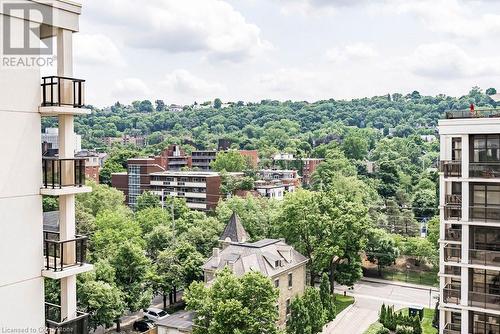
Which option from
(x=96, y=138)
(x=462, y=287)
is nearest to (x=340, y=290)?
(x=462, y=287)

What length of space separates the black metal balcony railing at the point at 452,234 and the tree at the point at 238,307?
8.13 m

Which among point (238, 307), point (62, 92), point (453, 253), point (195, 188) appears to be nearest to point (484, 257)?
point (453, 253)

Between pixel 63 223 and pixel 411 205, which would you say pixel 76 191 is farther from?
pixel 411 205

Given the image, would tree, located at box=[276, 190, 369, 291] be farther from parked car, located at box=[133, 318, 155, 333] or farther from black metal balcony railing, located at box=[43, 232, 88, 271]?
black metal balcony railing, located at box=[43, 232, 88, 271]

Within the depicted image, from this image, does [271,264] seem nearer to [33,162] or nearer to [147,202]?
[33,162]

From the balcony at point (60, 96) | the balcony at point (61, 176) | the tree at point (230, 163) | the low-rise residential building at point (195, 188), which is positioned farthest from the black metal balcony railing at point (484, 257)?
the tree at point (230, 163)

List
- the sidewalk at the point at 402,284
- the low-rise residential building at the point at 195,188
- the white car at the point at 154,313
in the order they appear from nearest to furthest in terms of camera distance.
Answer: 1. the white car at the point at 154,313
2. the sidewalk at the point at 402,284
3. the low-rise residential building at the point at 195,188

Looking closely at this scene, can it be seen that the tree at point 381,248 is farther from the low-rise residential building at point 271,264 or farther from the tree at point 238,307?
the tree at point 238,307

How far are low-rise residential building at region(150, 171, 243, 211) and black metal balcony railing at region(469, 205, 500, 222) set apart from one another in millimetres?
43282

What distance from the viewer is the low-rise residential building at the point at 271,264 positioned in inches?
1147

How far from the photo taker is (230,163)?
7600cm

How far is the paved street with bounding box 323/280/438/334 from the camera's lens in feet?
102

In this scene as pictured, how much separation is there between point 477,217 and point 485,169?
5.86ft

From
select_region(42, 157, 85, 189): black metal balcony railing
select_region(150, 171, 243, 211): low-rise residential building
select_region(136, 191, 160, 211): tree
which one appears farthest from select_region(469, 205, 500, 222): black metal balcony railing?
select_region(150, 171, 243, 211): low-rise residential building
